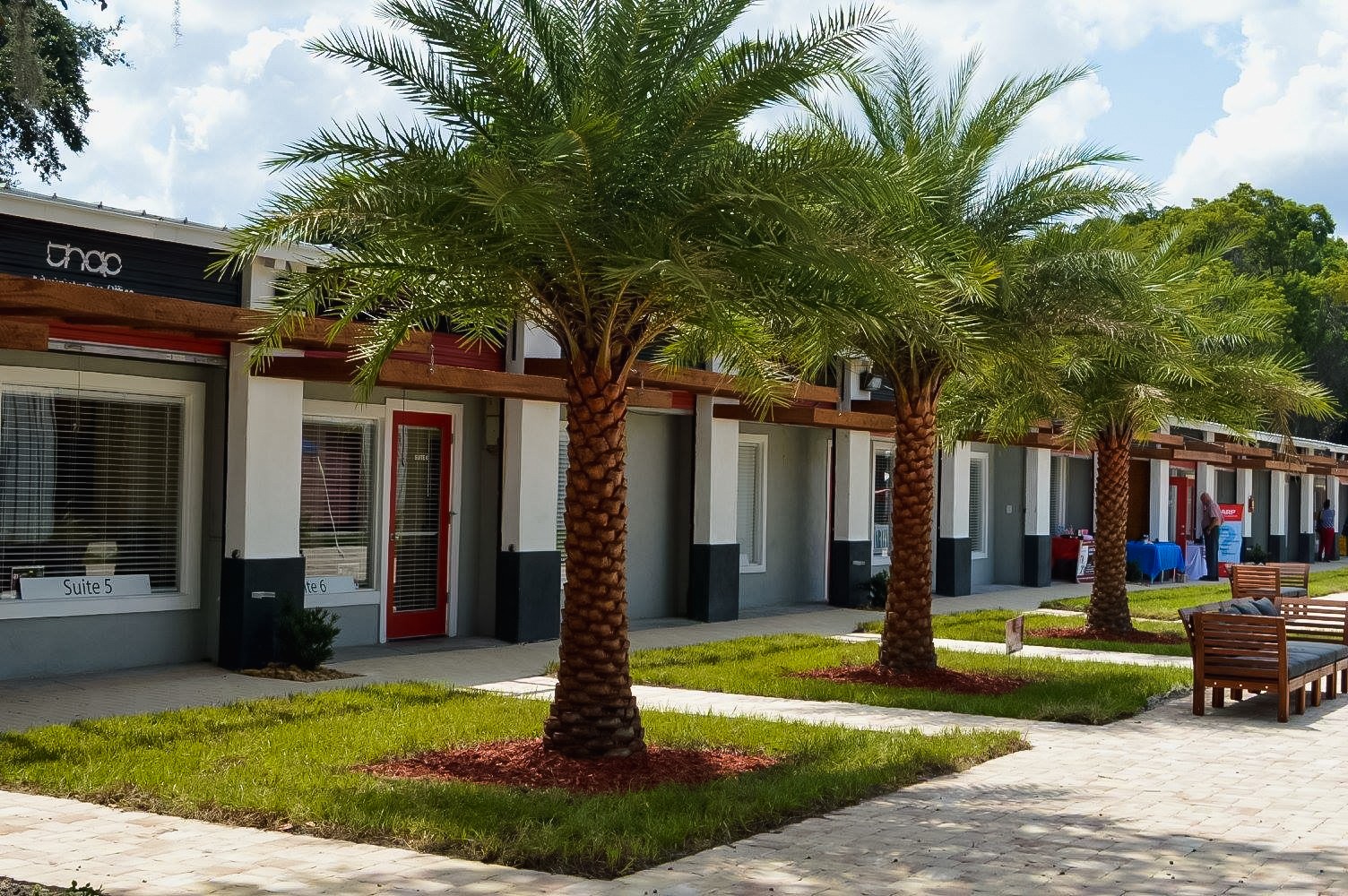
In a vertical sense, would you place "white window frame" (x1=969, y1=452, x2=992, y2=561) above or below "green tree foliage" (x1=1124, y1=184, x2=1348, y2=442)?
below

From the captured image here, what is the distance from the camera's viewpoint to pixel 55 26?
21.6 m

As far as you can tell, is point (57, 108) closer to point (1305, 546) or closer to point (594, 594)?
point (594, 594)

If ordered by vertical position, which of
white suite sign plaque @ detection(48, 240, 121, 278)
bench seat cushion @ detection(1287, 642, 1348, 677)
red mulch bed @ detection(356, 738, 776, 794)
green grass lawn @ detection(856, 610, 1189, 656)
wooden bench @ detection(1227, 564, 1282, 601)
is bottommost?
red mulch bed @ detection(356, 738, 776, 794)

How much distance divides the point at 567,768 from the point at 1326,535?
133ft

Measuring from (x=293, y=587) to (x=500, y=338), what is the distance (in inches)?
157

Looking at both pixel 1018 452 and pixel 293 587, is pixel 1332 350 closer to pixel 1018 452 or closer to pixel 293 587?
pixel 1018 452

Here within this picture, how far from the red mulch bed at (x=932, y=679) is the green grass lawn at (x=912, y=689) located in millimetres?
213

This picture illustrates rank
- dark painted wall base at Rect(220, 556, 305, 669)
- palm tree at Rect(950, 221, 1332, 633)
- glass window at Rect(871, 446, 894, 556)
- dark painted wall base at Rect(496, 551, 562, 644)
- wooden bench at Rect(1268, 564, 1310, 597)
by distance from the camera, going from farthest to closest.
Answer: glass window at Rect(871, 446, 894, 556) → wooden bench at Rect(1268, 564, 1310, 597) → dark painted wall base at Rect(496, 551, 562, 644) → palm tree at Rect(950, 221, 1332, 633) → dark painted wall base at Rect(220, 556, 305, 669)

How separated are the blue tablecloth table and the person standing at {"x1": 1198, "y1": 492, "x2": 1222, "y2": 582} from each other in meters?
2.67

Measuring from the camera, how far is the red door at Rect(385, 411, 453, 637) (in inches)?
599

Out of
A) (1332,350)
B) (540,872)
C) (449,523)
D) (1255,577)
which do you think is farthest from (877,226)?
(1332,350)

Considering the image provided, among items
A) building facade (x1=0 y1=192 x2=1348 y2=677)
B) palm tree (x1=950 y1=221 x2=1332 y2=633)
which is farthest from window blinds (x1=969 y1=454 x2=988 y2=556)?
palm tree (x1=950 y1=221 x2=1332 y2=633)

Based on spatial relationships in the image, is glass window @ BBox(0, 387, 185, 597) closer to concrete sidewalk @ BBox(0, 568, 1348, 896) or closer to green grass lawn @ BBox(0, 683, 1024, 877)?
concrete sidewalk @ BBox(0, 568, 1348, 896)

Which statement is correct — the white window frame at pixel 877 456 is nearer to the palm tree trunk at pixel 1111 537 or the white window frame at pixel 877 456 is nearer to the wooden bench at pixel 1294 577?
the palm tree trunk at pixel 1111 537
